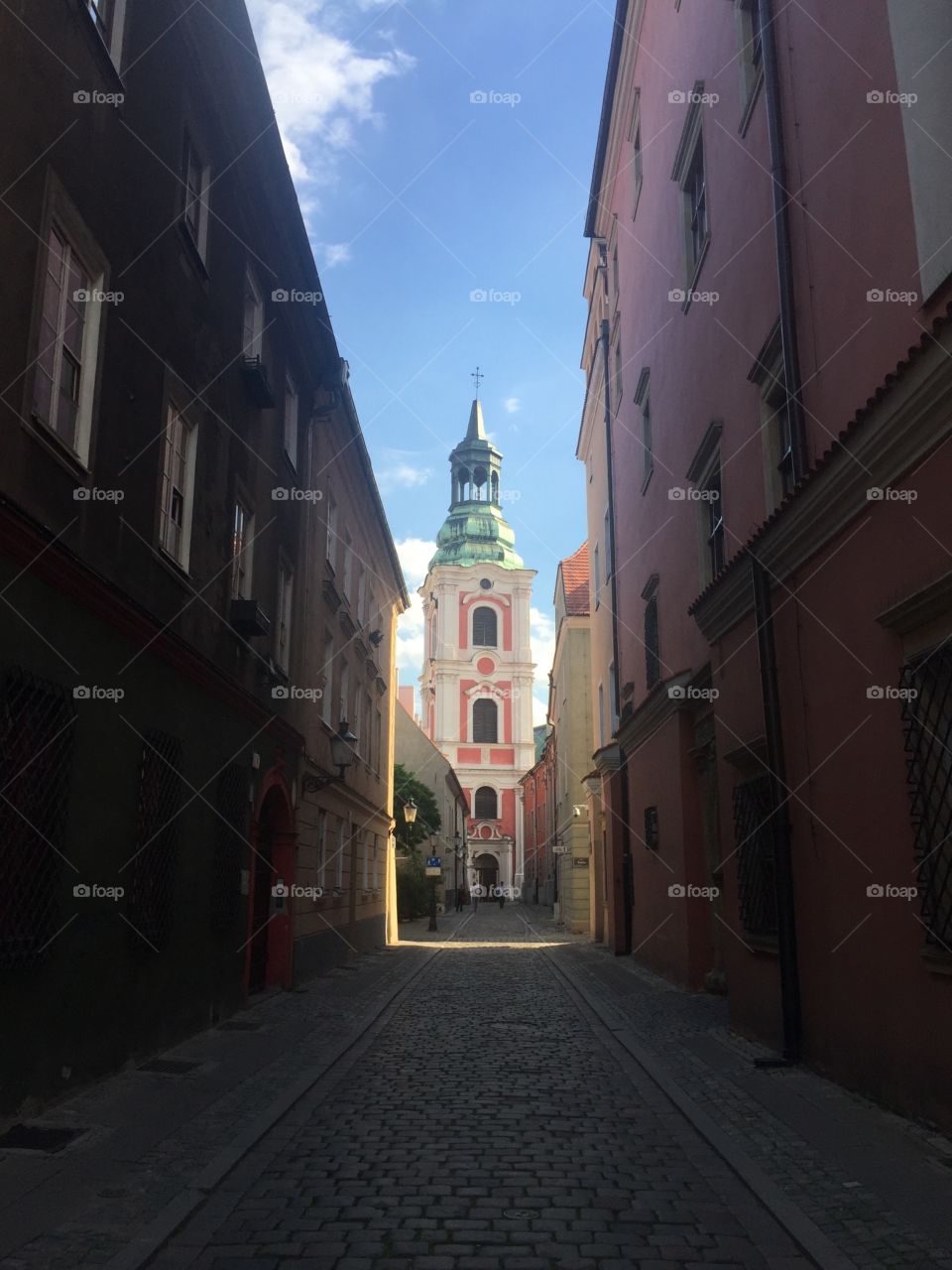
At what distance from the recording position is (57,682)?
25.7 ft

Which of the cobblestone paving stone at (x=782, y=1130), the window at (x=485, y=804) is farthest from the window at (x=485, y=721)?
the cobblestone paving stone at (x=782, y=1130)

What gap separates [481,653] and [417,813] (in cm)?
3558

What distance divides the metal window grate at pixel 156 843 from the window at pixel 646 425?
38.8ft

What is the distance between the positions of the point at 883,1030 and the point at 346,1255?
14.0 ft

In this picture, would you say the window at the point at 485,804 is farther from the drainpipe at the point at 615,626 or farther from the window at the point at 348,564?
the window at the point at 348,564


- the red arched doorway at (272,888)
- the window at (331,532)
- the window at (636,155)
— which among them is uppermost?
the window at (636,155)

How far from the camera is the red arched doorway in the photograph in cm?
1542

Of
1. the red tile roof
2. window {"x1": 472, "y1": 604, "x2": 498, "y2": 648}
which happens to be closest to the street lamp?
the red tile roof

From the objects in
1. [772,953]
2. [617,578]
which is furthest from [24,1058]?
[617,578]

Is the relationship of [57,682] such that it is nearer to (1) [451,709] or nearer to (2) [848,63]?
(2) [848,63]

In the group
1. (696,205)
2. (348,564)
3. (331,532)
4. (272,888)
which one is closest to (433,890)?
(348,564)

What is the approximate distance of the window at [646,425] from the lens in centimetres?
2038

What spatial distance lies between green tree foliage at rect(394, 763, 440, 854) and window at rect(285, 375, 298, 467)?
85.0 feet

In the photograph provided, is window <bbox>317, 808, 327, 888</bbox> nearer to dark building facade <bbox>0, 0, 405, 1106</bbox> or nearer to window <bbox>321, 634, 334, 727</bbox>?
window <bbox>321, 634, 334, 727</bbox>
